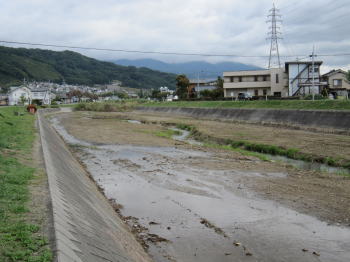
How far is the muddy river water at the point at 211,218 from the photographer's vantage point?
8.20 metres

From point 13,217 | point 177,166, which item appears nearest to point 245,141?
point 177,166

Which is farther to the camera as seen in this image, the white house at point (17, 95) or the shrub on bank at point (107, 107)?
the white house at point (17, 95)

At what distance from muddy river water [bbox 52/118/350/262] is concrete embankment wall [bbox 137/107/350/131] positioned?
17.0 metres

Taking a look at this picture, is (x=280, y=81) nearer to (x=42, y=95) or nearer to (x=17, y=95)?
(x=17, y=95)

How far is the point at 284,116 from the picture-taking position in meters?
37.9

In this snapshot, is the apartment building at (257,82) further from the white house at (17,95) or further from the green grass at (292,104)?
the white house at (17,95)

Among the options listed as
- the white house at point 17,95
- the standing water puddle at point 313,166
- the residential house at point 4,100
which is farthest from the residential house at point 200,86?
the standing water puddle at point 313,166

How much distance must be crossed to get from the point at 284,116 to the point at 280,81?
31.4 metres

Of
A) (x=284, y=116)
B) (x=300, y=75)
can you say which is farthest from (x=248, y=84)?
(x=284, y=116)

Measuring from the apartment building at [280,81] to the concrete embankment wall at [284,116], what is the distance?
12413 mm

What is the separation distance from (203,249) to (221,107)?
1833 inches

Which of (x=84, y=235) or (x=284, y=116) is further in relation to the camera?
(x=284, y=116)

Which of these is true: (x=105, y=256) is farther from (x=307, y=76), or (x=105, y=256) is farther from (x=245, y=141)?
(x=307, y=76)

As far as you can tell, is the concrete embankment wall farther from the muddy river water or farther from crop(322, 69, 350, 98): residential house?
crop(322, 69, 350, 98): residential house
